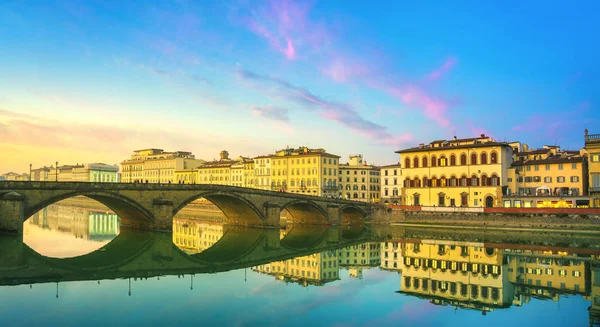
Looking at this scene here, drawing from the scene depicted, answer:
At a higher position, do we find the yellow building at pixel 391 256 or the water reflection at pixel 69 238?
the water reflection at pixel 69 238

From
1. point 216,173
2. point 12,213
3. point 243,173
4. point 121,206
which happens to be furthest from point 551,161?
point 216,173

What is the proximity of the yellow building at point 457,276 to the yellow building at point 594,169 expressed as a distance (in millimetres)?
22503

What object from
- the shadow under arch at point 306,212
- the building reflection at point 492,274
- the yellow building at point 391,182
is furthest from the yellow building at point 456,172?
the building reflection at point 492,274

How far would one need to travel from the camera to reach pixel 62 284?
26562mm

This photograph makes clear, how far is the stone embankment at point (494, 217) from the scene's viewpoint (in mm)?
55375

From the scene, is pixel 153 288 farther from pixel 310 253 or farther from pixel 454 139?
pixel 454 139

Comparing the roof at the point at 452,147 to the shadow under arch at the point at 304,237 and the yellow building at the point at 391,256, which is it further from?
the yellow building at the point at 391,256

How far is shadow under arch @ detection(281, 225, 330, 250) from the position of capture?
161ft

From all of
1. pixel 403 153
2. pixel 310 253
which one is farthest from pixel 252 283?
pixel 403 153

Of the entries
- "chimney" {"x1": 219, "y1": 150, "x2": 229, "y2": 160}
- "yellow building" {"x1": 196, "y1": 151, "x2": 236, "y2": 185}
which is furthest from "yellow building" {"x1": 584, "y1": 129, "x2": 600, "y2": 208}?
"chimney" {"x1": 219, "y1": 150, "x2": 229, "y2": 160}

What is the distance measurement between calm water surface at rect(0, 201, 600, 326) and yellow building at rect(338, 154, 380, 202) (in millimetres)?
47727

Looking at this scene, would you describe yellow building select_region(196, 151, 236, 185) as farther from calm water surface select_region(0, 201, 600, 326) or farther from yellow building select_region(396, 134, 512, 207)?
calm water surface select_region(0, 201, 600, 326)

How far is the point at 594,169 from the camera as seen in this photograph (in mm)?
59750

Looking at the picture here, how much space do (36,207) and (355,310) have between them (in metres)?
34.7
